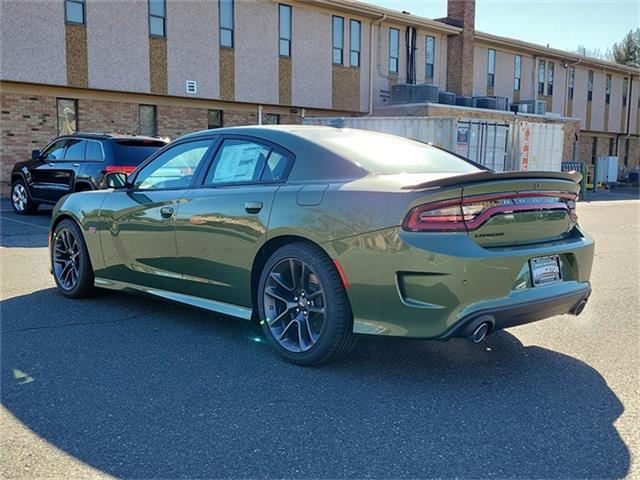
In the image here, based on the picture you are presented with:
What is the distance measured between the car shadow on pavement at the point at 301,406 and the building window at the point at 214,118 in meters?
18.0

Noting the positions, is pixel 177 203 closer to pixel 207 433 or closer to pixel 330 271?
pixel 330 271

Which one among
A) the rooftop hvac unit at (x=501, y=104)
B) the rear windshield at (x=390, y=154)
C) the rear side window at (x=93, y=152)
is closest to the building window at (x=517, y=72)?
the rooftop hvac unit at (x=501, y=104)

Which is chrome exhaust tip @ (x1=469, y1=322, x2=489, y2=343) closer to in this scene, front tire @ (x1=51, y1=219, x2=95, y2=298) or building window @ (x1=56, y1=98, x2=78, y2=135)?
front tire @ (x1=51, y1=219, x2=95, y2=298)

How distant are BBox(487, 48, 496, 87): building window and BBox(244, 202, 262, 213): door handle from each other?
30234 millimetres

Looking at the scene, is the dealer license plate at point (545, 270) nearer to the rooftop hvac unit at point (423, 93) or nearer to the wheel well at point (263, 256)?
the wheel well at point (263, 256)

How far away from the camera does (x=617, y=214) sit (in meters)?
17.8

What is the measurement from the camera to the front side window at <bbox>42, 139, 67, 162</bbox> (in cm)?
1212

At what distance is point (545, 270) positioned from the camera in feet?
12.8

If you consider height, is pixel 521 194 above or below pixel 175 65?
below

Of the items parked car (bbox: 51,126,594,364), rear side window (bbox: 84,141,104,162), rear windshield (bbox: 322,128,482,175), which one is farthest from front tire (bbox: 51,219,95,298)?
rear side window (bbox: 84,141,104,162)

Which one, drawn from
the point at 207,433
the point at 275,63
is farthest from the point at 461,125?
the point at 207,433

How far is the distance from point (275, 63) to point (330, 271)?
2034cm

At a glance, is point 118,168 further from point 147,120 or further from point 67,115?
point 147,120

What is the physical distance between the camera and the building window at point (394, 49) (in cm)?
2720
